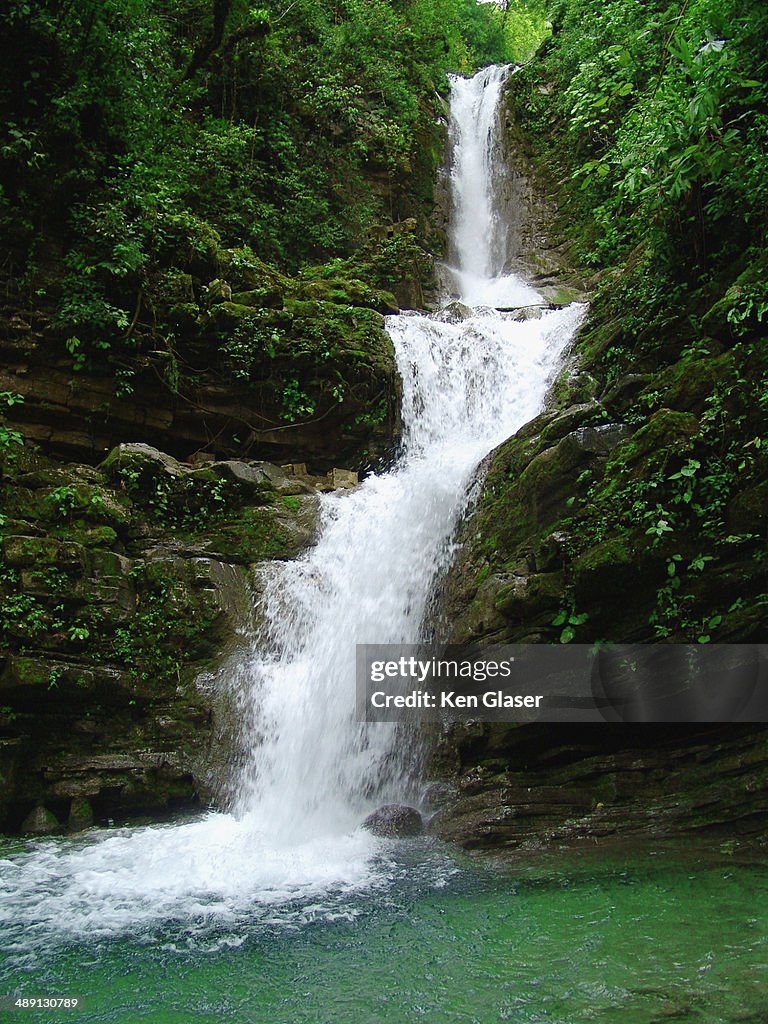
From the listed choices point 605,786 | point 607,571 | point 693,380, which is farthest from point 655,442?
point 605,786

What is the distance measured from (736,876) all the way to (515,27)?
40.4 m

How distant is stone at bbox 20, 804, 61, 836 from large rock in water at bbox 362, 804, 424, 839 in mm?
3216

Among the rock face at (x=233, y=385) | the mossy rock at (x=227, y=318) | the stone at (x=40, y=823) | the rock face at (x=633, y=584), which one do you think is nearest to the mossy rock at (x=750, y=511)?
the rock face at (x=633, y=584)

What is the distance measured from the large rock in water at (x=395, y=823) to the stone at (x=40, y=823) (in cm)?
322

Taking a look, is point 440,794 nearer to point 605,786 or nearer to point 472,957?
point 605,786

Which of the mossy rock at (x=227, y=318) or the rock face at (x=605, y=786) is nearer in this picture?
the rock face at (x=605, y=786)

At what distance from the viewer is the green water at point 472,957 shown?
3.53 m

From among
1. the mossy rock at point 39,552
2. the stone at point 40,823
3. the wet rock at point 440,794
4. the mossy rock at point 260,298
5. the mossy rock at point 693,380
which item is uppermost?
the mossy rock at point 260,298

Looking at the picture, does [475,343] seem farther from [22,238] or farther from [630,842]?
[630,842]

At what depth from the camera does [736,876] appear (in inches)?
189

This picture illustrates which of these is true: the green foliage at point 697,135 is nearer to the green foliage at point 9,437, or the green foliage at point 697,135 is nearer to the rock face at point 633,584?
the rock face at point 633,584

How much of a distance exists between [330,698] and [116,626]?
265 centimetres

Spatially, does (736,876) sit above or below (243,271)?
below

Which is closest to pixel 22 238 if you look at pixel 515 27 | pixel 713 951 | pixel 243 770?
pixel 243 770
